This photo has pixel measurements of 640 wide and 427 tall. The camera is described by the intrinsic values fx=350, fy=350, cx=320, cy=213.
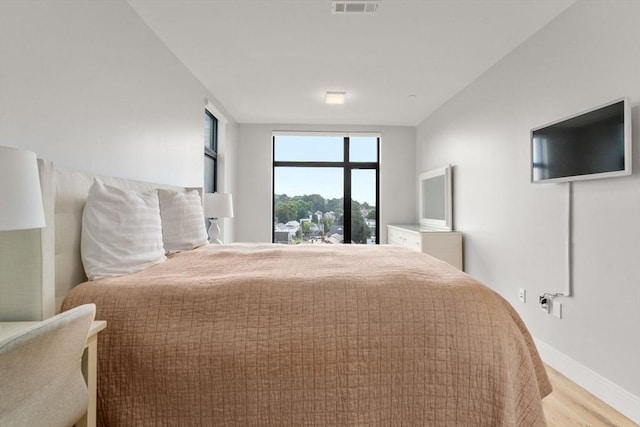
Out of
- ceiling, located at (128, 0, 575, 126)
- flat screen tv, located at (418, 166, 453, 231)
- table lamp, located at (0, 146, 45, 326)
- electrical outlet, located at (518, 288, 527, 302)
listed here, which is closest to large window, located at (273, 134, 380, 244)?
flat screen tv, located at (418, 166, 453, 231)

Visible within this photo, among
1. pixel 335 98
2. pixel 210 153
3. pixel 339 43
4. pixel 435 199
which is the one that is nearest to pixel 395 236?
pixel 435 199

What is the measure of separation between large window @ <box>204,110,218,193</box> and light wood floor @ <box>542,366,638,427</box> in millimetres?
3799

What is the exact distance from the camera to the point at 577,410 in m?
1.89

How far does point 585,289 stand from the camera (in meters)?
2.15

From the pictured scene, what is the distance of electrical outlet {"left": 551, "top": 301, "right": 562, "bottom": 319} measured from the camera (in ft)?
7.72

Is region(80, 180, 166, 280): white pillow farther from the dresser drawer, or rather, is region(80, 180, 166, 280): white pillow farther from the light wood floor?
the dresser drawer

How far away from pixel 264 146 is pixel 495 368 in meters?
4.73

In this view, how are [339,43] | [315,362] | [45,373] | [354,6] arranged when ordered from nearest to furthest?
[45,373], [315,362], [354,6], [339,43]

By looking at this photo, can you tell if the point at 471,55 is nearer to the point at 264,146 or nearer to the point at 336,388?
the point at 336,388

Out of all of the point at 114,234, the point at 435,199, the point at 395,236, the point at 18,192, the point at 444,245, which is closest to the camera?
the point at 18,192

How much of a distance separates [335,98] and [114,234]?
301cm

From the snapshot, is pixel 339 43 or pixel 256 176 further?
pixel 256 176

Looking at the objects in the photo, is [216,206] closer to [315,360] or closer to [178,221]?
[178,221]

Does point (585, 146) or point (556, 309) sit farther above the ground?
point (585, 146)
